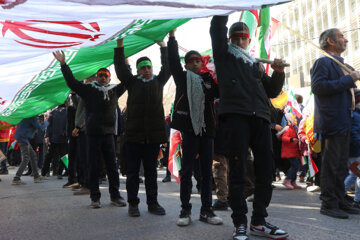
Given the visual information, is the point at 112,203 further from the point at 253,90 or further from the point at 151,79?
the point at 253,90

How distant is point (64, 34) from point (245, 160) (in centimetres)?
252

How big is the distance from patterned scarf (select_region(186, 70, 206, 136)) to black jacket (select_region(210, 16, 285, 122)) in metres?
0.57

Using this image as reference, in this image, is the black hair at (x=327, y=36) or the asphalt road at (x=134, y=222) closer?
the asphalt road at (x=134, y=222)

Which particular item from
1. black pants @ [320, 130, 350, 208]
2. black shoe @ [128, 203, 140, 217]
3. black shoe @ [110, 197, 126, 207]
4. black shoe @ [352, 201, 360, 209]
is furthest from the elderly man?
black shoe @ [110, 197, 126, 207]

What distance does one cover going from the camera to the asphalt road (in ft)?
11.4

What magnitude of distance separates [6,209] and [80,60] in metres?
2.34

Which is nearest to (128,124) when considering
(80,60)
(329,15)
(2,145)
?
(80,60)

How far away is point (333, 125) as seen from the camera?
4.38m

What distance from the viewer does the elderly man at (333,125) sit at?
14.2 ft

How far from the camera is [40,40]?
4516 millimetres

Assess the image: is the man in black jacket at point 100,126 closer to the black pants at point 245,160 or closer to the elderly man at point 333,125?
the black pants at point 245,160

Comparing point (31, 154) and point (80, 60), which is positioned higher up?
point (80, 60)

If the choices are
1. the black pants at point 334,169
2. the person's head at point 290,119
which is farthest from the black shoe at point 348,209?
the person's head at point 290,119

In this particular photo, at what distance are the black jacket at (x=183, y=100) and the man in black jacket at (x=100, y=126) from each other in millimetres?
1437
